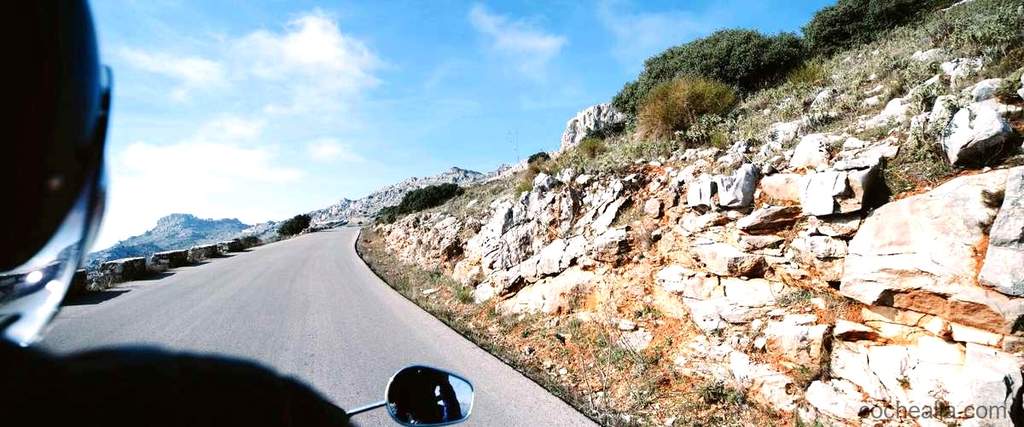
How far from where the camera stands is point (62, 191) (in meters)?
1.11

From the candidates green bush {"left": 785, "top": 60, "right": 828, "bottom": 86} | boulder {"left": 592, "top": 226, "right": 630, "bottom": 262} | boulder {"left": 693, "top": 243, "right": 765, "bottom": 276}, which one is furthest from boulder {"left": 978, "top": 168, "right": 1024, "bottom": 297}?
green bush {"left": 785, "top": 60, "right": 828, "bottom": 86}

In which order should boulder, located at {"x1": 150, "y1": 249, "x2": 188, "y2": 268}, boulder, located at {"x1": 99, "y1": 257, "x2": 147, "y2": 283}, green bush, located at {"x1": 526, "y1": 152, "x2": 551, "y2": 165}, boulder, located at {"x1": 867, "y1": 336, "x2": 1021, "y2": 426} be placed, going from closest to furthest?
boulder, located at {"x1": 867, "y1": 336, "x2": 1021, "y2": 426}
boulder, located at {"x1": 99, "y1": 257, "x2": 147, "y2": 283}
boulder, located at {"x1": 150, "y1": 249, "x2": 188, "y2": 268}
green bush, located at {"x1": 526, "y1": 152, "x2": 551, "y2": 165}

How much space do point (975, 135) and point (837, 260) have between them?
1891 millimetres

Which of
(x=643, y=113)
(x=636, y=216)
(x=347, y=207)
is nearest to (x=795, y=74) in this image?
(x=643, y=113)

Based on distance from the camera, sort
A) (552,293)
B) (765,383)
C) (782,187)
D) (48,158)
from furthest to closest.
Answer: (552,293) → (782,187) → (765,383) → (48,158)

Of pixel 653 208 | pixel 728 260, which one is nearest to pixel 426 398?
pixel 728 260

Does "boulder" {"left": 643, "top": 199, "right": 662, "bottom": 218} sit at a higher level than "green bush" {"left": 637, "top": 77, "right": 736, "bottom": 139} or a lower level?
lower

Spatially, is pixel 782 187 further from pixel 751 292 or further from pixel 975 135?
pixel 975 135

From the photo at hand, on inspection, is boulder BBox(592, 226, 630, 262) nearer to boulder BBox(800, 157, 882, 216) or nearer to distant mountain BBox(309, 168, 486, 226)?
Answer: boulder BBox(800, 157, 882, 216)

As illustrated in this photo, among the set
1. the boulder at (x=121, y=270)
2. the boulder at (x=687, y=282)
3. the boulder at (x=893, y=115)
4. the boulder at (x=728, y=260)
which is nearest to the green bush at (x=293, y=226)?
the boulder at (x=121, y=270)

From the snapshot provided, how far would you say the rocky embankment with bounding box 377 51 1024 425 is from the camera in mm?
3791

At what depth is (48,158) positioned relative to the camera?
104 centimetres

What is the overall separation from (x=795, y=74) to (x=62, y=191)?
15503mm

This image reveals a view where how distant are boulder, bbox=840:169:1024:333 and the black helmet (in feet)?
19.9
